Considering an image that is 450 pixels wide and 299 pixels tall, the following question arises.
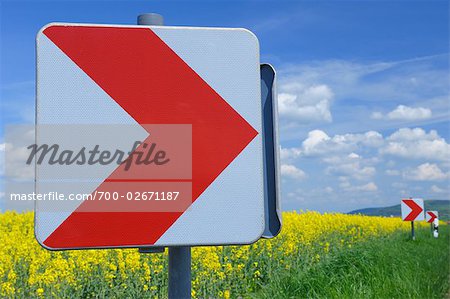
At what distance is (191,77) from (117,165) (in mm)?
436

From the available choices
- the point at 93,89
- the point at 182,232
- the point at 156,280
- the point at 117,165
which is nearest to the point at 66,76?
the point at 93,89

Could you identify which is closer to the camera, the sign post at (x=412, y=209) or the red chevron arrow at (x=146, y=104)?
the red chevron arrow at (x=146, y=104)

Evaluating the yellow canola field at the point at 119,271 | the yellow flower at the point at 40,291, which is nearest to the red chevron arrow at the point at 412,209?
the yellow canola field at the point at 119,271

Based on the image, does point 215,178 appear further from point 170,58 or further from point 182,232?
point 170,58

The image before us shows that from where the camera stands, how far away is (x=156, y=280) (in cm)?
630

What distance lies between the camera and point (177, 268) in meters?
2.01

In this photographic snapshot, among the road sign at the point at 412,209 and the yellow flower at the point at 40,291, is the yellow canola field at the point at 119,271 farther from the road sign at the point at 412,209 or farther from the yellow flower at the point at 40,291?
the road sign at the point at 412,209

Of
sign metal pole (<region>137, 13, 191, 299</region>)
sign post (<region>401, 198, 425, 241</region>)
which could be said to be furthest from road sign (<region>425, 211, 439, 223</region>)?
sign metal pole (<region>137, 13, 191, 299</region>)

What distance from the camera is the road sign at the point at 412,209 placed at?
15.3 m

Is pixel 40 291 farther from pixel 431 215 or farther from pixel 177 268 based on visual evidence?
pixel 431 215

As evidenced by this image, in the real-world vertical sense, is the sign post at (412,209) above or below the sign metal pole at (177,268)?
above

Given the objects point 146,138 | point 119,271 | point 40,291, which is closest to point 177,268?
point 146,138

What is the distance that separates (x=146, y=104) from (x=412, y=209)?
15.0m

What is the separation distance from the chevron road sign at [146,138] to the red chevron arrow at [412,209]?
14604mm
